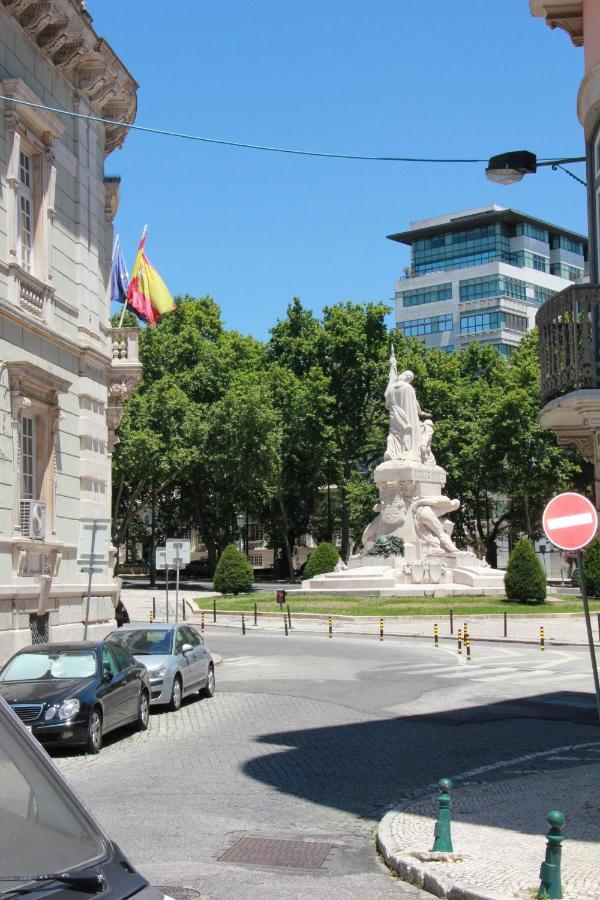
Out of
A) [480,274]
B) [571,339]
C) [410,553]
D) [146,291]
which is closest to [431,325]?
Answer: [480,274]

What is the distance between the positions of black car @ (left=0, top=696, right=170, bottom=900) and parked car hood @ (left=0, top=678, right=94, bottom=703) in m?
10.7

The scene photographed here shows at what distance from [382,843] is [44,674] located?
6.92m

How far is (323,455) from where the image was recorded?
236ft

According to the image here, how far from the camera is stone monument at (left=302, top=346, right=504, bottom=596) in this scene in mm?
47312

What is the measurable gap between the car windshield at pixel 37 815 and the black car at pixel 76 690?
10334mm

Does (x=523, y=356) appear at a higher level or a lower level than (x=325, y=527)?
higher

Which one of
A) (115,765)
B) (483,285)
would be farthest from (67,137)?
(483,285)

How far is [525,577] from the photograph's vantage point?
4206 cm

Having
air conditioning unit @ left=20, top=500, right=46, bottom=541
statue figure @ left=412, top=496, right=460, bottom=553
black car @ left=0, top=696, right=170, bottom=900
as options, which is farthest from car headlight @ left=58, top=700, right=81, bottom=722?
statue figure @ left=412, top=496, right=460, bottom=553

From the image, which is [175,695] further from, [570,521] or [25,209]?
[570,521]

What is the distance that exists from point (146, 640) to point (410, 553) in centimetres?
3144

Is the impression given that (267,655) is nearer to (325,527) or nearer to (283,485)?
(283,485)

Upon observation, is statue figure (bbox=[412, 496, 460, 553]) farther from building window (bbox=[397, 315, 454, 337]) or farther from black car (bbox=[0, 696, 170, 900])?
building window (bbox=[397, 315, 454, 337])

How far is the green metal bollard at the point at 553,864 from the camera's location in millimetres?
6688
